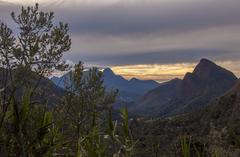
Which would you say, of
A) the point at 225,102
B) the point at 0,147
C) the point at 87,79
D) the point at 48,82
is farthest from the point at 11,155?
the point at 225,102

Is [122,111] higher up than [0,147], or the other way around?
[122,111]

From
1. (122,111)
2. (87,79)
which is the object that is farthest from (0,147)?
(87,79)

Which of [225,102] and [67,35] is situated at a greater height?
[67,35]

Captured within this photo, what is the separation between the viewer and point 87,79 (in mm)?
31766

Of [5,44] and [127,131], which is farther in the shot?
[5,44]

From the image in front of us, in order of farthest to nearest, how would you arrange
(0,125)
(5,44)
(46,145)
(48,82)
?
1. (48,82)
2. (5,44)
3. (46,145)
4. (0,125)

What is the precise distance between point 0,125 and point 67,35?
1453 cm

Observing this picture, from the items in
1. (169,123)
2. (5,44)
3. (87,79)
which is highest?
(5,44)

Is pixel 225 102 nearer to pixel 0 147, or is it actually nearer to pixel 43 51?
pixel 43 51

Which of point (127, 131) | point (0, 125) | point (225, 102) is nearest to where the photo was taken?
point (0, 125)

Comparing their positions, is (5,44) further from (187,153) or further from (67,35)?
(187,153)

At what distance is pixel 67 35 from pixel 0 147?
1440 centimetres

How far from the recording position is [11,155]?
17.7 feet

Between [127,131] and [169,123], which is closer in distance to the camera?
[127,131]
